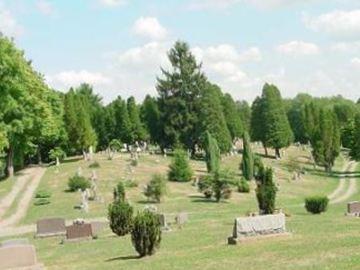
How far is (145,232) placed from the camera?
65.4ft

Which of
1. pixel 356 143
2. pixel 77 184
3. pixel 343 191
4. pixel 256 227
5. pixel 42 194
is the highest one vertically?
pixel 356 143

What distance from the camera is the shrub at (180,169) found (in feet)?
191

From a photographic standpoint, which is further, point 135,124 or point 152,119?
point 135,124

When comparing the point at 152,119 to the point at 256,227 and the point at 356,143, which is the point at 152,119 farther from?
the point at 256,227

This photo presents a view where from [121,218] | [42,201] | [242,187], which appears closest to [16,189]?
[42,201]

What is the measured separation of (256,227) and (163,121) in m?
61.8

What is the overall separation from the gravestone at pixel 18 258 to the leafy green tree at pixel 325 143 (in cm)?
6898

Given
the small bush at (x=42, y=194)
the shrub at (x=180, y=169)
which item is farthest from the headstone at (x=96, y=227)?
the shrub at (x=180, y=169)

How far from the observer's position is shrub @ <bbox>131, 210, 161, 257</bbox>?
1989 cm

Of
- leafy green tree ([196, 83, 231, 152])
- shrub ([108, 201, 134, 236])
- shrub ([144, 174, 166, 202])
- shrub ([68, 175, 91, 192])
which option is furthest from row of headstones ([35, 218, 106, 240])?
leafy green tree ([196, 83, 231, 152])

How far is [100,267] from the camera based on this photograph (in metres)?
19.1

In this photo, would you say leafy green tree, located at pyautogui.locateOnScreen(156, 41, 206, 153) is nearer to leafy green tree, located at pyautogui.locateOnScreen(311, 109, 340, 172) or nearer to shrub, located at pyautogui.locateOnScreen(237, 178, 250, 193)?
leafy green tree, located at pyautogui.locateOnScreen(311, 109, 340, 172)

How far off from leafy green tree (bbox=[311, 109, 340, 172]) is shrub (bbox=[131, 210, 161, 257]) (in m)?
66.9

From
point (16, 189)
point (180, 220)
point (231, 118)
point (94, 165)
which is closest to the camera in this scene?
point (180, 220)
